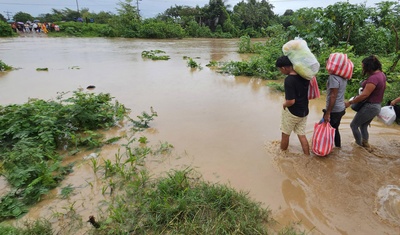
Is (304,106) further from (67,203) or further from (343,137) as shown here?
(67,203)

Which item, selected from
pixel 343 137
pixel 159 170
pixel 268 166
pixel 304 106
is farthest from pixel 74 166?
pixel 343 137

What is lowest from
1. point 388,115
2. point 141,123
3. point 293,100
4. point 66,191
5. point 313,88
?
point 66,191

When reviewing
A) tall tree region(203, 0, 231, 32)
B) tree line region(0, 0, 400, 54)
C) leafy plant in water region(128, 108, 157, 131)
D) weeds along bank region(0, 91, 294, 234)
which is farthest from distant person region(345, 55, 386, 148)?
tall tree region(203, 0, 231, 32)

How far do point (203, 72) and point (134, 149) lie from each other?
6.01m

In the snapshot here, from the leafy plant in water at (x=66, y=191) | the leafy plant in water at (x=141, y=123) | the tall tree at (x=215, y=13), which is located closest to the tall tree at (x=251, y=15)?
the tall tree at (x=215, y=13)

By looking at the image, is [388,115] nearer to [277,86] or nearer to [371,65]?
[371,65]

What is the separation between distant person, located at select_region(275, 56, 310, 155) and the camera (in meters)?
3.01

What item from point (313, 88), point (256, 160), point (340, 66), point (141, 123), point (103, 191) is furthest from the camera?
point (141, 123)

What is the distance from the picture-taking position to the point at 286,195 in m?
2.81

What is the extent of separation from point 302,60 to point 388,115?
1.52 meters

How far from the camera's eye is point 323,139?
3.37 m

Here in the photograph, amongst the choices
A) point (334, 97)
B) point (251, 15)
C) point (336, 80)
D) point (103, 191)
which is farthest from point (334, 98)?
point (251, 15)

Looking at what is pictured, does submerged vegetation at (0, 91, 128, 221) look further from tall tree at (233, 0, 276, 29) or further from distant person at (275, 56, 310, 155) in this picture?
tall tree at (233, 0, 276, 29)

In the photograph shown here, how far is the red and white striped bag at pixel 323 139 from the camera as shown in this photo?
3.35 m
